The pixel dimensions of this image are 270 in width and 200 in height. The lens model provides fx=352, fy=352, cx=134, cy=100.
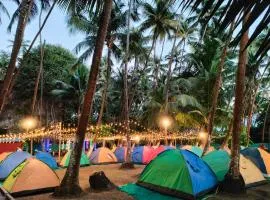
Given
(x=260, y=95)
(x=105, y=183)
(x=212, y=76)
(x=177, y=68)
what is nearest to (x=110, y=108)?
(x=177, y=68)

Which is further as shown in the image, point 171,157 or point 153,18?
point 153,18

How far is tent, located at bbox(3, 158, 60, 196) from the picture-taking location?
10.3m

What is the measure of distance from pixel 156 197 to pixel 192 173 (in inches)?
48.6

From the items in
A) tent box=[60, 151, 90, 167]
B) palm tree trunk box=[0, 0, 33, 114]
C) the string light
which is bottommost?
tent box=[60, 151, 90, 167]

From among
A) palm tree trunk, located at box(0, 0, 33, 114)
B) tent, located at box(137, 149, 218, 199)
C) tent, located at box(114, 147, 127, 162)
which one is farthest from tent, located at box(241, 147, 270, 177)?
palm tree trunk, located at box(0, 0, 33, 114)

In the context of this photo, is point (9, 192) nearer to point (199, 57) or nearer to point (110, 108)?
point (199, 57)

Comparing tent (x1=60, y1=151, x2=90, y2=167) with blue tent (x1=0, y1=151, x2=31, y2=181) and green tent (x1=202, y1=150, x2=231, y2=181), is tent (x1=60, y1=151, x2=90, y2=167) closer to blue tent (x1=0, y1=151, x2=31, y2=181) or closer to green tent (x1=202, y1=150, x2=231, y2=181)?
blue tent (x1=0, y1=151, x2=31, y2=181)

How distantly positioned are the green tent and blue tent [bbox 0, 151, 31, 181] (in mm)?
7072

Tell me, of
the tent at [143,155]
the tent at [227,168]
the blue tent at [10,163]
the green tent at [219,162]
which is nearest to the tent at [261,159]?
the tent at [227,168]

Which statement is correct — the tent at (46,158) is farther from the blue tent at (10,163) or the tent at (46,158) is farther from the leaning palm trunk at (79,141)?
the leaning palm trunk at (79,141)

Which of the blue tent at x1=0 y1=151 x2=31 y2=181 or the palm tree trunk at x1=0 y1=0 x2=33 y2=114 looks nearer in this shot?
the palm tree trunk at x1=0 y1=0 x2=33 y2=114

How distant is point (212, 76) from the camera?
2625 cm

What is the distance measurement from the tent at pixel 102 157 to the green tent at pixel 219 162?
9091 millimetres

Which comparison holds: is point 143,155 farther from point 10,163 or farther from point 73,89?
point 73,89
